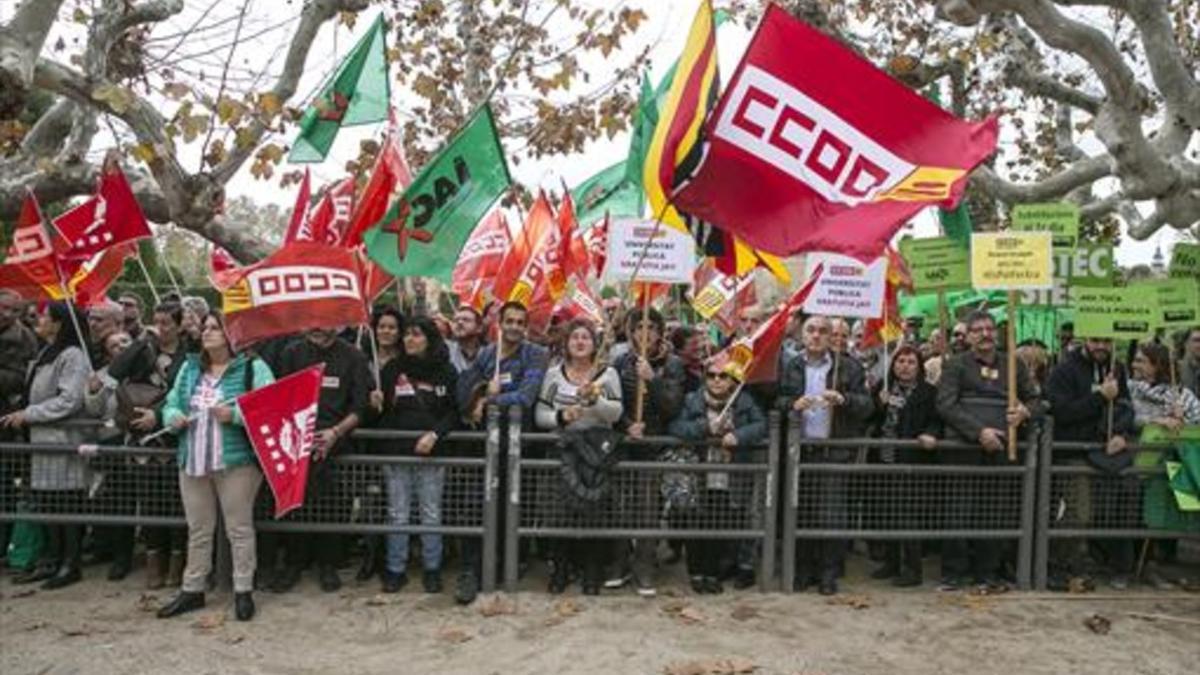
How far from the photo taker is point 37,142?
10383mm

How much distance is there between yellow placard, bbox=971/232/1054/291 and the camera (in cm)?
726

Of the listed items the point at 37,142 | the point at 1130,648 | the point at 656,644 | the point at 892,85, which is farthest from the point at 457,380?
the point at 37,142

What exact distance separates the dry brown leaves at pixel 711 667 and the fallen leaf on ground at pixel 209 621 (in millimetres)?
2814

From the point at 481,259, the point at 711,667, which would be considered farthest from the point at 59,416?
the point at 711,667

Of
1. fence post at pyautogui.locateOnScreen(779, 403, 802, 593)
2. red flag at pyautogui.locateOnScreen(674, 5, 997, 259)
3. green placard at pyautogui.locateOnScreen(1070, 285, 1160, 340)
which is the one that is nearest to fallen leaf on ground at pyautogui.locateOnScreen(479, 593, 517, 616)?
fence post at pyautogui.locateOnScreen(779, 403, 802, 593)

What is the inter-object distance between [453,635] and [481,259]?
4.79 m

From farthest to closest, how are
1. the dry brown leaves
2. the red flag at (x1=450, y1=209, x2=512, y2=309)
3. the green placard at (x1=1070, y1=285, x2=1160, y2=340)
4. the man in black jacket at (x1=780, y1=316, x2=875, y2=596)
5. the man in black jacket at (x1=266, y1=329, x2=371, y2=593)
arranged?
the red flag at (x1=450, y1=209, x2=512, y2=309), the man in black jacket at (x1=780, y1=316, x2=875, y2=596), the green placard at (x1=1070, y1=285, x2=1160, y2=340), the man in black jacket at (x1=266, y1=329, x2=371, y2=593), the dry brown leaves

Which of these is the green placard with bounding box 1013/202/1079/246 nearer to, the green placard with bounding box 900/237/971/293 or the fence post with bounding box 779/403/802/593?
the green placard with bounding box 900/237/971/293

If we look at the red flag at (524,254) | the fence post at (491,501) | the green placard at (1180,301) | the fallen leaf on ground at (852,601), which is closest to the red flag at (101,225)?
the red flag at (524,254)

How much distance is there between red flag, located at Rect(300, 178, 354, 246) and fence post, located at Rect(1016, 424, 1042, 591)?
5420mm

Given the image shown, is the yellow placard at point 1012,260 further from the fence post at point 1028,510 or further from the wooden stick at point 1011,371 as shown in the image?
the fence post at point 1028,510

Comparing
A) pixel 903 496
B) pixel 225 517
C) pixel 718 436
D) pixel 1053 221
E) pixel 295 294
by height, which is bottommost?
pixel 225 517

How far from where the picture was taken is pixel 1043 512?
7.50 meters

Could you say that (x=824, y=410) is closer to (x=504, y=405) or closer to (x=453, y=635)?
(x=504, y=405)
